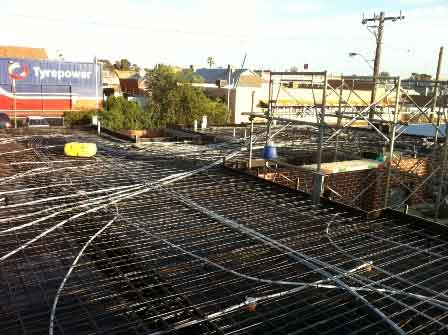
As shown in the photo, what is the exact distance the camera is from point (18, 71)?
28453 millimetres

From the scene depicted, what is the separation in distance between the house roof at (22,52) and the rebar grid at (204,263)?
4748 centimetres

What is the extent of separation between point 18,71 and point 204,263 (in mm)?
27661

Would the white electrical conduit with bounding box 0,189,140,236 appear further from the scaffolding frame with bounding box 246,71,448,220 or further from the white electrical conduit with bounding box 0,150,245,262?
the scaffolding frame with bounding box 246,71,448,220

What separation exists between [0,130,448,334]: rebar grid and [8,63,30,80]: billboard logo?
21.2 m

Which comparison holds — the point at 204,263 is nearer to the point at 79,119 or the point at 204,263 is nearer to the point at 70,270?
the point at 70,270

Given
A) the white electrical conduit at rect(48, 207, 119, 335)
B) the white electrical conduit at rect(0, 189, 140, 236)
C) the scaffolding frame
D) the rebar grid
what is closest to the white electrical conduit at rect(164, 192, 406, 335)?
the rebar grid

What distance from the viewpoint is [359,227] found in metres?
7.76

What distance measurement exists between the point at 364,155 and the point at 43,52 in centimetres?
4922

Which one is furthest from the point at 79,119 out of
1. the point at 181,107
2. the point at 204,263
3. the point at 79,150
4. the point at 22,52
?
the point at 22,52

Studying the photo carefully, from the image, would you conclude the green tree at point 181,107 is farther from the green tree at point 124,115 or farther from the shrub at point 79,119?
the shrub at point 79,119

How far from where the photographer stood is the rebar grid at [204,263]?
4.62 m

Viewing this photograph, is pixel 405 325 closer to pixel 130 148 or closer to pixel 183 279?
pixel 183 279

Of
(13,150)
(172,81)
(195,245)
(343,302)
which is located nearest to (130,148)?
(13,150)

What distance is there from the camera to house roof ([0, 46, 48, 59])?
51.3 m
